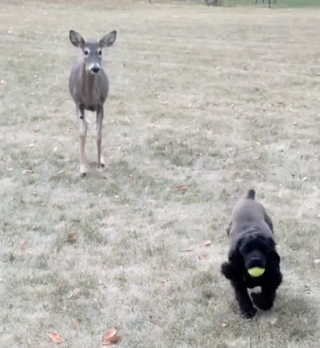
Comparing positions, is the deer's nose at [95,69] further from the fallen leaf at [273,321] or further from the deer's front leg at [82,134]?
the fallen leaf at [273,321]

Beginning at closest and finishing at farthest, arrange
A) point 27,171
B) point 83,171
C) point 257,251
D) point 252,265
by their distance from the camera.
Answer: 1. point 252,265
2. point 257,251
3. point 83,171
4. point 27,171

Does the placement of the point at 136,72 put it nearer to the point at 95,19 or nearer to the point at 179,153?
the point at 179,153

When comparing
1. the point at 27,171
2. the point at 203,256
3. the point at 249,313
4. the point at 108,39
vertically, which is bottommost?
the point at 27,171

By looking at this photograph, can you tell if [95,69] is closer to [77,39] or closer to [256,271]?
[77,39]

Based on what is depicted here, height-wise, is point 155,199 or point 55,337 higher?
point 55,337

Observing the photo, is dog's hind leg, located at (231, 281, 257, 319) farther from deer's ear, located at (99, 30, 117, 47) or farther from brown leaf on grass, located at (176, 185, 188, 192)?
deer's ear, located at (99, 30, 117, 47)

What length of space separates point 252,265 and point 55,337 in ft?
4.41

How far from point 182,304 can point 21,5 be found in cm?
2367

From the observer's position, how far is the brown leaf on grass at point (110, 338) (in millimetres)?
4457

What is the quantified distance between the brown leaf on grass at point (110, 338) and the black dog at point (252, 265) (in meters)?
0.80

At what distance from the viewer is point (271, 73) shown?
14.1 metres

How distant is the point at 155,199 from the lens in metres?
7.00

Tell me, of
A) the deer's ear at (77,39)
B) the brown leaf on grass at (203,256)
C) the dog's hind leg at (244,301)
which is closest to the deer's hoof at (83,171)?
the deer's ear at (77,39)

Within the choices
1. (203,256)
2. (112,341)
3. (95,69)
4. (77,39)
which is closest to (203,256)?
(203,256)
